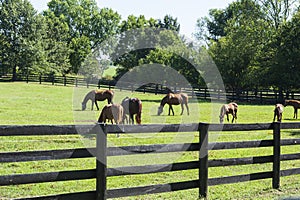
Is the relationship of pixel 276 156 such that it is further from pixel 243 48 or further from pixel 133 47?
pixel 243 48

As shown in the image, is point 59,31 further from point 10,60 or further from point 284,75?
point 284,75

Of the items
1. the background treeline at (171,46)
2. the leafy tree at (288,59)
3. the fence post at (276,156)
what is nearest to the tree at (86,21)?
the background treeline at (171,46)

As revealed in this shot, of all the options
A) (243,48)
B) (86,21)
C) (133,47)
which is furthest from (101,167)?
(86,21)

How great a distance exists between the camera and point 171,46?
50.3m

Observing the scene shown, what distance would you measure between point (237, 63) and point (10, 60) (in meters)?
30.9

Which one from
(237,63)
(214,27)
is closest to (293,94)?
(237,63)

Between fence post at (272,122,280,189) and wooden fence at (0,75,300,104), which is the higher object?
wooden fence at (0,75,300,104)

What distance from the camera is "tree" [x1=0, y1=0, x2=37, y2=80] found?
56938 millimetres

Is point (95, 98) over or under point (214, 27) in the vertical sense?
under

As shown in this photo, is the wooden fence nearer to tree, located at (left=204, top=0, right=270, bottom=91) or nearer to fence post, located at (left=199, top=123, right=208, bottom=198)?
tree, located at (left=204, top=0, right=270, bottom=91)

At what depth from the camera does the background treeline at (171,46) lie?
137 feet

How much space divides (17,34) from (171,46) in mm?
23719

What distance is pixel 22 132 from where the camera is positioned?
5078 mm

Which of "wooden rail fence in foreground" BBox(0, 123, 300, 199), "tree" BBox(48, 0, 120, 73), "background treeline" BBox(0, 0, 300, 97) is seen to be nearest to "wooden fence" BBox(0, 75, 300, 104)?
"background treeline" BBox(0, 0, 300, 97)
